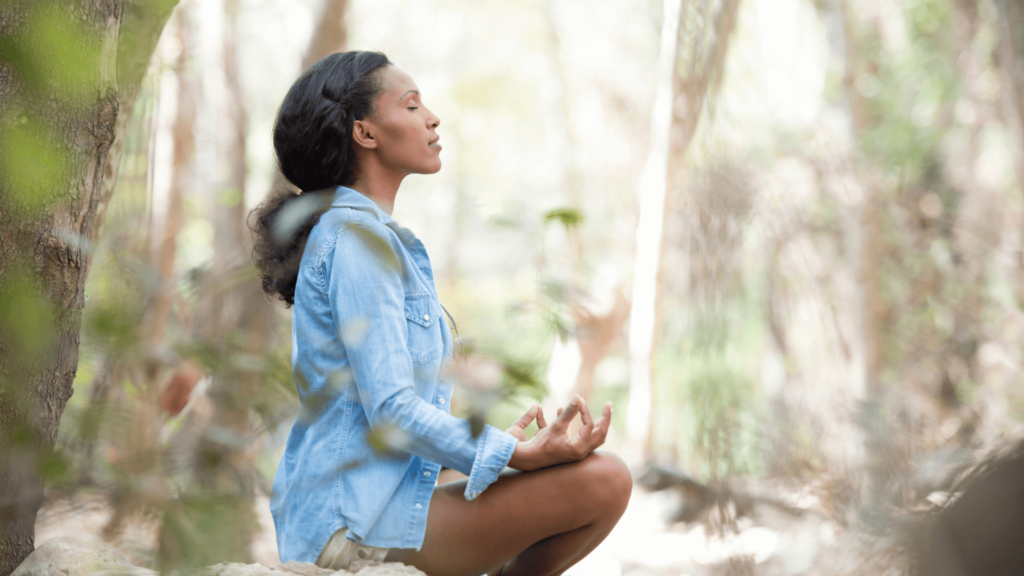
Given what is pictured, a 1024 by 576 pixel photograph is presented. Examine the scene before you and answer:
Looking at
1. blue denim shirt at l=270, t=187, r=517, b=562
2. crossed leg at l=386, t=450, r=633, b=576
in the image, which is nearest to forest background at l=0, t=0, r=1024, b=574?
blue denim shirt at l=270, t=187, r=517, b=562

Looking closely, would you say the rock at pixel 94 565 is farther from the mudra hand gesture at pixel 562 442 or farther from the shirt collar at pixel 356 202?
the shirt collar at pixel 356 202

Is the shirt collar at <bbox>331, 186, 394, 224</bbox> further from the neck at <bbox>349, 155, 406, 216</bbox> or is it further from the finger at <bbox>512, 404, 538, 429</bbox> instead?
the finger at <bbox>512, 404, 538, 429</bbox>

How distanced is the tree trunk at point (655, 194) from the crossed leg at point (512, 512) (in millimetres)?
2745

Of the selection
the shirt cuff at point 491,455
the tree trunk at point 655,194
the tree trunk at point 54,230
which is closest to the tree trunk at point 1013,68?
the tree trunk at point 655,194

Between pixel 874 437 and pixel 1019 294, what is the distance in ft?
9.67

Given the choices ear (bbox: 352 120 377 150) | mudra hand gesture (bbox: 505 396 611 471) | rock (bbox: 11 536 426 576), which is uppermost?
ear (bbox: 352 120 377 150)

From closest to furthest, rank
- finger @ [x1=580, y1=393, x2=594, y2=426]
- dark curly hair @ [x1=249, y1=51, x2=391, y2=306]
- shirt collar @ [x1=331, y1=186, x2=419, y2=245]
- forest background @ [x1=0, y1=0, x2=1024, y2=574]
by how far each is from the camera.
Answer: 1. forest background @ [x1=0, y1=0, x2=1024, y2=574]
2. finger @ [x1=580, y1=393, x2=594, y2=426]
3. shirt collar @ [x1=331, y1=186, x2=419, y2=245]
4. dark curly hair @ [x1=249, y1=51, x2=391, y2=306]

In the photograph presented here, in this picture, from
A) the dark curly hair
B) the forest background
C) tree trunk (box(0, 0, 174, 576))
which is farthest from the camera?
the dark curly hair

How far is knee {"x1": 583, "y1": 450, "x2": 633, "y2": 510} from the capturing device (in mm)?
1414

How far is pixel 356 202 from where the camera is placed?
1573 mm

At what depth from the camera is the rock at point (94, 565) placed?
1.25 m

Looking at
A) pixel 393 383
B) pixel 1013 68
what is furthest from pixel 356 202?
pixel 1013 68

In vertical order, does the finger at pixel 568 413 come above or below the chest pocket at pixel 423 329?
below

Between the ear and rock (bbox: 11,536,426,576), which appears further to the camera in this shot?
the ear
